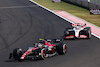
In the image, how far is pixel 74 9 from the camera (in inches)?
1676

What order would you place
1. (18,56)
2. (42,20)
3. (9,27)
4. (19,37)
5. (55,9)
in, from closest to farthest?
(18,56) < (19,37) < (9,27) < (42,20) < (55,9)

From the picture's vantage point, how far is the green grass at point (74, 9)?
116ft

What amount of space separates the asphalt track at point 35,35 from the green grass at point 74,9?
90.8 inches

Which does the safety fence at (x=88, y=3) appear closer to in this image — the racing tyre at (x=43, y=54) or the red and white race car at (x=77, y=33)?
the red and white race car at (x=77, y=33)

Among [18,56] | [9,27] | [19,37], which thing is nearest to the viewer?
[18,56]

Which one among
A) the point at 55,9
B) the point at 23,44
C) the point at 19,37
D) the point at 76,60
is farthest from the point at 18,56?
the point at 55,9

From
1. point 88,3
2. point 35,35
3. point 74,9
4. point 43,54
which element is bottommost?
point 43,54

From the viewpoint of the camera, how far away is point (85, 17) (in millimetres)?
36594

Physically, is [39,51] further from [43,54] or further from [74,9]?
[74,9]

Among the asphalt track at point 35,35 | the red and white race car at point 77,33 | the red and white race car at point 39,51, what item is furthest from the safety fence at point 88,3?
the red and white race car at point 39,51

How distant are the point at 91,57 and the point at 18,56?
16.5ft

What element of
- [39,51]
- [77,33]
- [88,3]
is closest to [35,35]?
[77,33]

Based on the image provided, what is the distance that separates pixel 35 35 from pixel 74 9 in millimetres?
16120

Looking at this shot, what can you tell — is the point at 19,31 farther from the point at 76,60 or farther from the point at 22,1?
the point at 22,1
